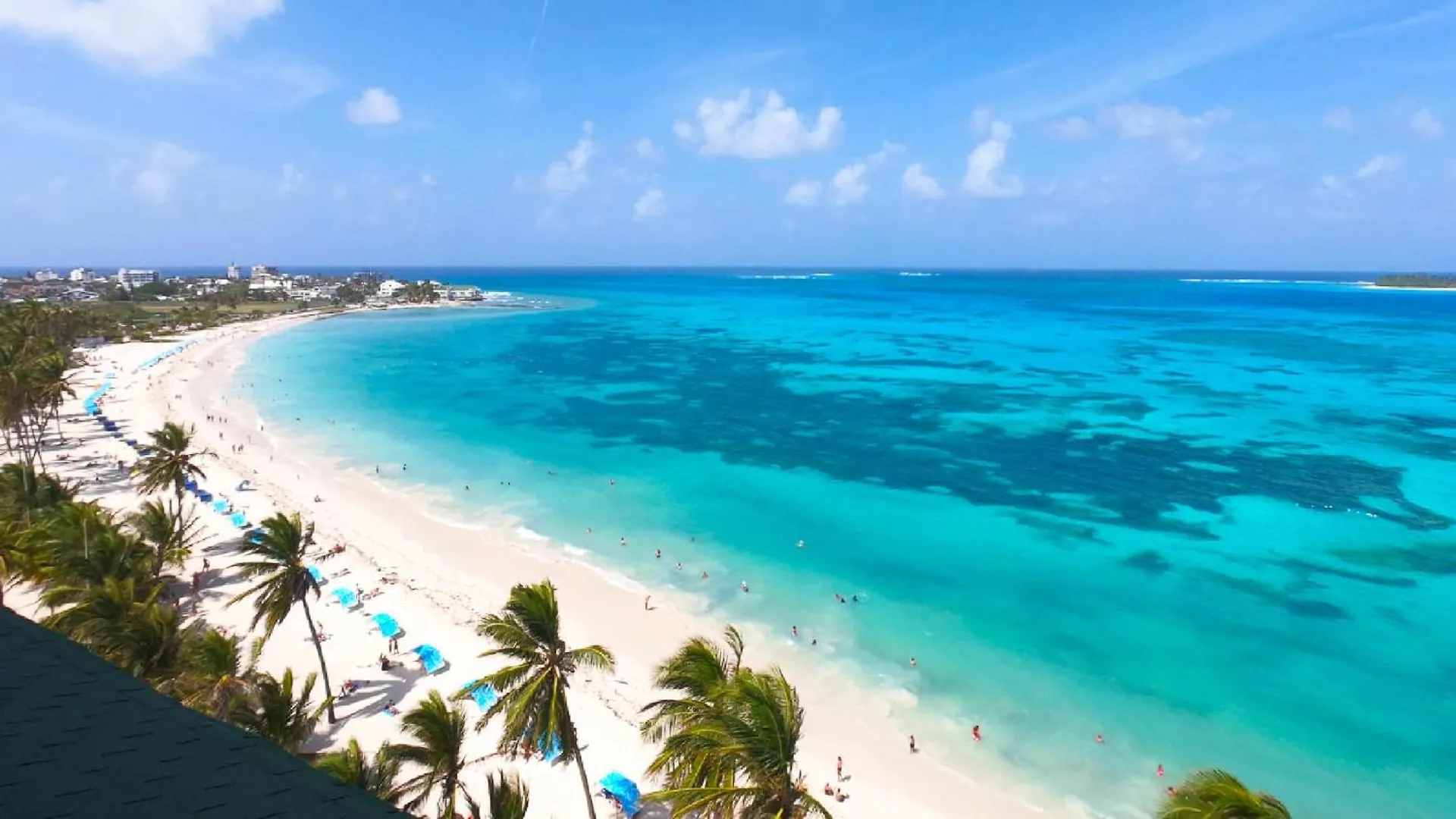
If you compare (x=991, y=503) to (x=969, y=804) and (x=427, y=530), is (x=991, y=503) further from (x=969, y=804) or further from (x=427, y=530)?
(x=427, y=530)

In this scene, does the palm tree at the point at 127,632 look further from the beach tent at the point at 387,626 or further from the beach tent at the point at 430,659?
the beach tent at the point at 387,626

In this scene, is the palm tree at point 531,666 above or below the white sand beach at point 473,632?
above

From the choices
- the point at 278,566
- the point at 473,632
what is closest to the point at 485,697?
the point at 473,632

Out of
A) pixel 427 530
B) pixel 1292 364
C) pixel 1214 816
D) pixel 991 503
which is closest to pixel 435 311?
pixel 427 530

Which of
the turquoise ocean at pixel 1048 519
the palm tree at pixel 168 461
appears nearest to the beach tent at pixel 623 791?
the turquoise ocean at pixel 1048 519

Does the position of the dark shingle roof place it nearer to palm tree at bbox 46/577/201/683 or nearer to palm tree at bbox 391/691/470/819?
palm tree at bbox 391/691/470/819

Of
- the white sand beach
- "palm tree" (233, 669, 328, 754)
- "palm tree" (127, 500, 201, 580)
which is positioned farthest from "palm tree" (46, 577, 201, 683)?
"palm tree" (127, 500, 201, 580)
